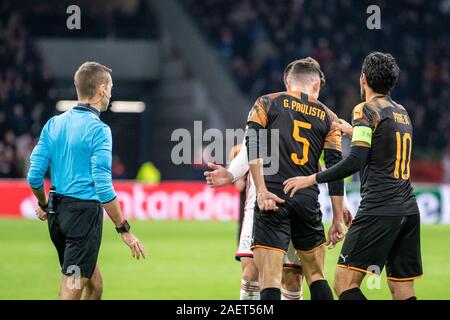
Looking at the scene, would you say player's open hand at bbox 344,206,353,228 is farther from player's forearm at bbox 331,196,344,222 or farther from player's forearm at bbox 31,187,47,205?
player's forearm at bbox 31,187,47,205

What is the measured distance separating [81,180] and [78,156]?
18 cm

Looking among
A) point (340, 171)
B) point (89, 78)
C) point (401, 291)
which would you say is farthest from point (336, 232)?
point (89, 78)

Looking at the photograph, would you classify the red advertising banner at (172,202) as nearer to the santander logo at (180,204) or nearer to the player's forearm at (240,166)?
the santander logo at (180,204)

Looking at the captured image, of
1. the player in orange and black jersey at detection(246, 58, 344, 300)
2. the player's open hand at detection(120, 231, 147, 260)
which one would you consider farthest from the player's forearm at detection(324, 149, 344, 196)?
the player's open hand at detection(120, 231, 147, 260)

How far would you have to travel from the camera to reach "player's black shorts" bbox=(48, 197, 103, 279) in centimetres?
710

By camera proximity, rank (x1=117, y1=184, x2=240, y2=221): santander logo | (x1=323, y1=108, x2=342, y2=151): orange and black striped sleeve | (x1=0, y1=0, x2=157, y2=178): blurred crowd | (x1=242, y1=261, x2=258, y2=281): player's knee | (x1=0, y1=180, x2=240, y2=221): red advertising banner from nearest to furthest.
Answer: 1. (x1=323, y1=108, x2=342, y2=151): orange and black striped sleeve
2. (x1=242, y1=261, x2=258, y2=281): player's knee
3. (x1=0, y1=180, x2=240, y2=221): red advertising banner
4. (x1=117, y1=184, x2=240, y2=221): santander logo
5. (x1=0, y1=0, x2=157, y2=178): blurred crowd

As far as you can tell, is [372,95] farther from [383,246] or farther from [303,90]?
[383,246]

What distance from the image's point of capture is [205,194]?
942 inches

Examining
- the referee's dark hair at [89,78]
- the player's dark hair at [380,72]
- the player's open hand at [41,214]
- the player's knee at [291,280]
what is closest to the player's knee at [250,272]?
the player's knee at [291,280]

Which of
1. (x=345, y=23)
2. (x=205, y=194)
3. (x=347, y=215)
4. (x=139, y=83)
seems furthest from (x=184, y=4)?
(x=347, y=215)

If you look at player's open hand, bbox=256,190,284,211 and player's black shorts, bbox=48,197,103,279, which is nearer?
player's black shorts, bbox=48,197,103,279

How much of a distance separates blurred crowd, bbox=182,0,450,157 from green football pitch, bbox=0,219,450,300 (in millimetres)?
8681

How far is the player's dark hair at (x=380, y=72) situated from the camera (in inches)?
289

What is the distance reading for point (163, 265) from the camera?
1474cm
